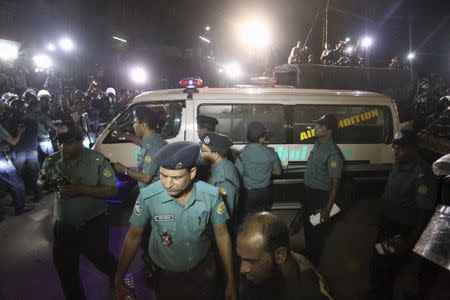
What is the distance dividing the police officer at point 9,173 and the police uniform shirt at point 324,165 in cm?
528

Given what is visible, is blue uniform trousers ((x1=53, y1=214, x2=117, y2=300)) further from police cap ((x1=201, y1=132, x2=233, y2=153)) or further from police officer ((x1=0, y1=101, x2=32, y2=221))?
police officer ((x1=0, y1=101, x2=32, y2=221))

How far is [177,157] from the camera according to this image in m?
2.20

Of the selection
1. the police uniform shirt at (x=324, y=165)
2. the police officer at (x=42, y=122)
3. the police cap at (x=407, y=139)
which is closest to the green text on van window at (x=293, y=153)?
the police uniform shirt at (x=324, y=165)

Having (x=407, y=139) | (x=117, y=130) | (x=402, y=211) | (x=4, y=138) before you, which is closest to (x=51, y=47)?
(x=4, y=138)

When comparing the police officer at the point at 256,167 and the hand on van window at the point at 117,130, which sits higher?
the hand on van window at the point at 117,130

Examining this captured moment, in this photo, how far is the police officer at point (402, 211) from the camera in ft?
9.21

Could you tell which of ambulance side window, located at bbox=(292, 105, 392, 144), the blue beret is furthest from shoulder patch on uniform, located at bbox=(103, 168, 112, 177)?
ambulance side window, located at bbox=(292, 105, 392, 144)

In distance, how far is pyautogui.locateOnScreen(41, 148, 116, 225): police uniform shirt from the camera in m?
2.97

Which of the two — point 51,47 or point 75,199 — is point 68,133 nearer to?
point 75,199

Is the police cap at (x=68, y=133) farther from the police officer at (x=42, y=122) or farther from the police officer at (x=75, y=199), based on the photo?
the police officer at (x=42, y=122)

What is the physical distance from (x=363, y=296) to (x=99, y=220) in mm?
3061

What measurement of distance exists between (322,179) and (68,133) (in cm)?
289

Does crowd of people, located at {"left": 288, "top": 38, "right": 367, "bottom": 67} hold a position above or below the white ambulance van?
above

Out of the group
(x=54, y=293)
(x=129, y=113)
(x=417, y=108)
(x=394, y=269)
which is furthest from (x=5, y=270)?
(x=417, y=108)
